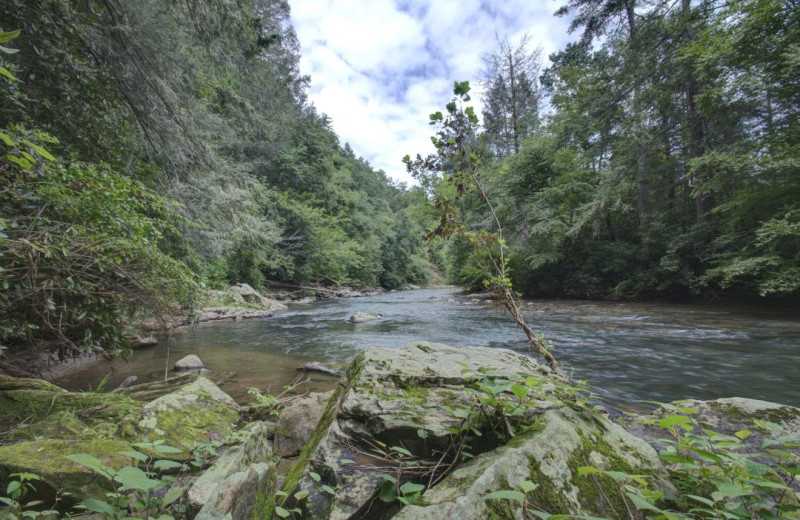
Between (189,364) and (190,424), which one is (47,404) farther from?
(189,364)

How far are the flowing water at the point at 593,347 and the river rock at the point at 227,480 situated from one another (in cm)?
252

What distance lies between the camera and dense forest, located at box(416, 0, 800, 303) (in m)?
7.92

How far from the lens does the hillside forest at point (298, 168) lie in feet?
10.7

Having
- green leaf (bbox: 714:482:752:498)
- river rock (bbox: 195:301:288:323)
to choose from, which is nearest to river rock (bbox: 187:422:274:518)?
green leaf (bbox: 714:482:752:498)

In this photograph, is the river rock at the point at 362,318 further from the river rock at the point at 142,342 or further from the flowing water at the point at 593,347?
the river rock at the point at 142,342

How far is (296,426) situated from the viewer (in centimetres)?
290

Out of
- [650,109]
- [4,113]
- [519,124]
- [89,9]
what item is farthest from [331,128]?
[4,113]

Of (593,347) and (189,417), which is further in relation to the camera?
(593,347)

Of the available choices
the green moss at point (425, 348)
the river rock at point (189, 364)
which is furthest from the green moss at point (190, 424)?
the river rock at point (189, 364)

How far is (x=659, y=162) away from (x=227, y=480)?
18334 millimetres

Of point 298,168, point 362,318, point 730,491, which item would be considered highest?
point 298,168

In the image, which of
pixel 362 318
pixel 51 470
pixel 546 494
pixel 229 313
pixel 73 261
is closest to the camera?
pixel 546 494

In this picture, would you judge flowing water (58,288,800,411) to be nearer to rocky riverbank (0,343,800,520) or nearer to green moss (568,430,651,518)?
rocky riverbank (0,343,800,520)

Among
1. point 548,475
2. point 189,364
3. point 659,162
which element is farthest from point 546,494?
point 659,162
